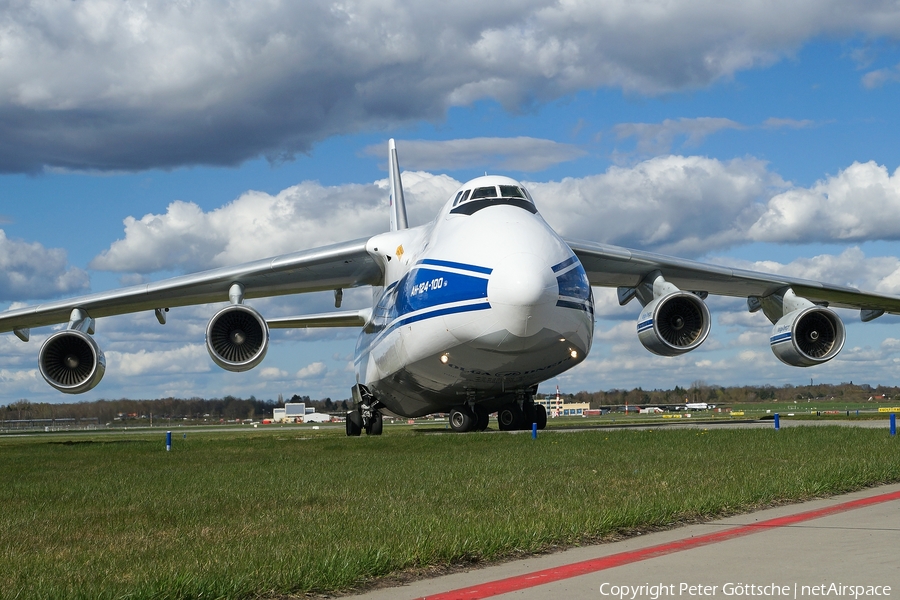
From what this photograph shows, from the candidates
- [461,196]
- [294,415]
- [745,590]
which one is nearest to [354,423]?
[461,196]

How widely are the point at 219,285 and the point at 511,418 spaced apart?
7.36m

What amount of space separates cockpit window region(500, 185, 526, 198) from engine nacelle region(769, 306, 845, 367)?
Result: 7.38m

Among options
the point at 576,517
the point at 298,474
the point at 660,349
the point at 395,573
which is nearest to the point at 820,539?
the point at 576,517

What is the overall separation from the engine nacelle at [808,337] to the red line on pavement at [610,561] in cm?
1536

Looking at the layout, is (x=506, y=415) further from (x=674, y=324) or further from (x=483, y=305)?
(x=483, y=305)

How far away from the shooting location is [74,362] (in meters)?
21.1

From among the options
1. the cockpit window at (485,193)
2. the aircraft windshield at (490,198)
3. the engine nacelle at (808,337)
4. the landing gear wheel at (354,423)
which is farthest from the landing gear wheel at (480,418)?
the engine nacelle at (808,337)

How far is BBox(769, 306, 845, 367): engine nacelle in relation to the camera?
22266 mm

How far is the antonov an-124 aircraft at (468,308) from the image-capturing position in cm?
1741

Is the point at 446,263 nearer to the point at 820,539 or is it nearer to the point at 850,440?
the point at 850,440

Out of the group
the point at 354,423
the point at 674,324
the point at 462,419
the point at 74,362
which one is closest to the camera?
the point at 74,362

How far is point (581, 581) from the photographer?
17.0 feet

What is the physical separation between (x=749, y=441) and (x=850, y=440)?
1438 millimetres

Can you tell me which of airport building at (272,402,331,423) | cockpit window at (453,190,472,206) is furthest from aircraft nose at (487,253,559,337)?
airport building at (272,402,331,423)
